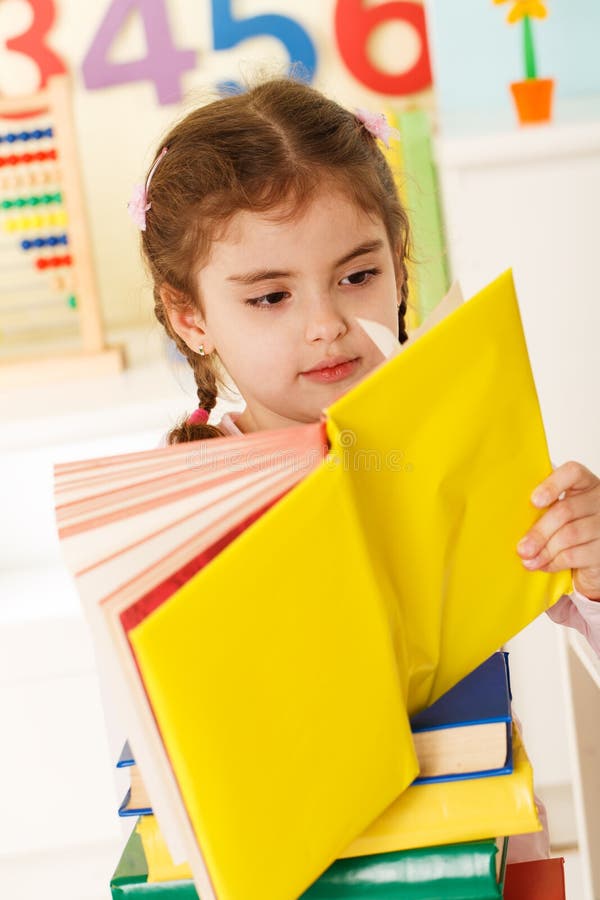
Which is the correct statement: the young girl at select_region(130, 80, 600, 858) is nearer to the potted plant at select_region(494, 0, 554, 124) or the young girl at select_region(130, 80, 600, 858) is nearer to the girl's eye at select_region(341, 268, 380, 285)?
the girl's eye at select_region(341, 268, 380, 285)

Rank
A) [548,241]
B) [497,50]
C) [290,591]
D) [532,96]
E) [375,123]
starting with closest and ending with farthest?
1. [290,591]
2. [375,123]
3. [548,241]
4. [532,96]
5. [497,50]

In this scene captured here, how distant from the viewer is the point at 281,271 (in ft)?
2.42

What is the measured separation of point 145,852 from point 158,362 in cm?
167

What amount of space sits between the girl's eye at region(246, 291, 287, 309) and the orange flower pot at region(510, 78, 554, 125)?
0.91m

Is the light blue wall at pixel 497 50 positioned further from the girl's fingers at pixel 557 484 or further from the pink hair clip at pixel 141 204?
the girl's fingers at pixel 557 484

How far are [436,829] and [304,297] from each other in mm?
396

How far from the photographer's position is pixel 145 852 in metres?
0.47

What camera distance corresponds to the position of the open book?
1.25 feet

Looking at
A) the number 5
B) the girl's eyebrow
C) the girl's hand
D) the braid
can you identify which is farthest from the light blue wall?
the girl's hand

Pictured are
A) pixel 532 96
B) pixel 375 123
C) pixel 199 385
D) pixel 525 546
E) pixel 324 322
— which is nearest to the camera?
pixel 525 546

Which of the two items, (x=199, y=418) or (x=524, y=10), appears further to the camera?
(x=524, y=10)

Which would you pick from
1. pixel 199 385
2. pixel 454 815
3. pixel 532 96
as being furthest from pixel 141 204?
pixel 532 96

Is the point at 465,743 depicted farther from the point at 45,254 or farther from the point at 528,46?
the point at 45,254

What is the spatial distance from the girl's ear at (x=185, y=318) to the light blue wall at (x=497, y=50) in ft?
3.28
